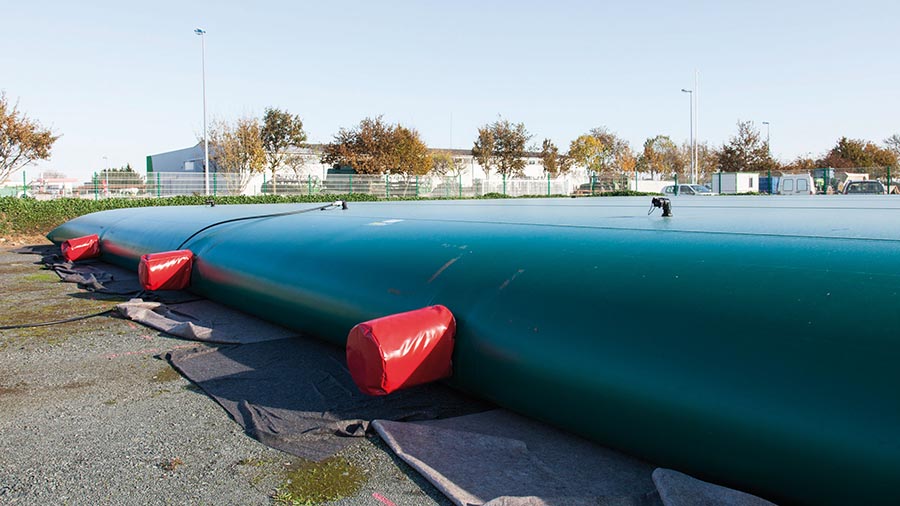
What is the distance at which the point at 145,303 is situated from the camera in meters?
5.68

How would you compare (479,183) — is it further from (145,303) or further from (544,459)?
(544,459)

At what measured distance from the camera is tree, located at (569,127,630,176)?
164 feet

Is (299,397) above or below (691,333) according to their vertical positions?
below

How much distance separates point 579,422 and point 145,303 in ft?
14.7

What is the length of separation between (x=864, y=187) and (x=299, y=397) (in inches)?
853

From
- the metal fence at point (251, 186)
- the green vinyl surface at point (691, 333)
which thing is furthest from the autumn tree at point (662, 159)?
the green vinyl surface at point (691, 333)

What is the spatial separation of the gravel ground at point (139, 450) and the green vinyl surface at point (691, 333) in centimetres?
67

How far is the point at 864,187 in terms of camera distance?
20031 mm

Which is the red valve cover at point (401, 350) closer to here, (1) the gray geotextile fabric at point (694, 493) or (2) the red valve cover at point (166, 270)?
(1) the gray geotextile fabric at point (694, 493)

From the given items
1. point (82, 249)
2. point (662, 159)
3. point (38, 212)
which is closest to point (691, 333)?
point (82, 249)

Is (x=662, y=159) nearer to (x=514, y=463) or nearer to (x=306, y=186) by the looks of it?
(x=306, y=186)

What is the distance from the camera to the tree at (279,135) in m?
35.8

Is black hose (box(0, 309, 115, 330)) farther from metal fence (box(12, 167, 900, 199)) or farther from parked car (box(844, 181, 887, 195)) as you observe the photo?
parked car (box(844, 181, 887, 195))

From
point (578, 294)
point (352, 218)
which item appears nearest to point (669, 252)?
point (578, 294)
